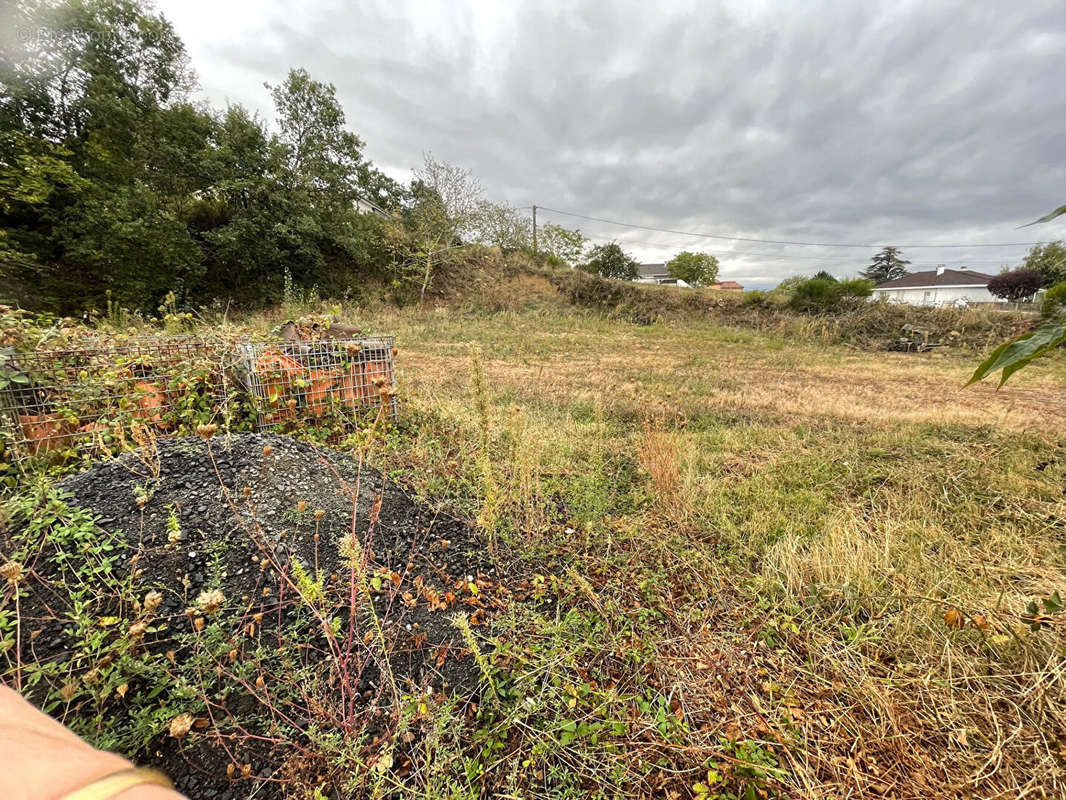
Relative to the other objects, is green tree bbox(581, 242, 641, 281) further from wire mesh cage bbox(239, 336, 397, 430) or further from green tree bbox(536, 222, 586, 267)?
wire mesh cage bbox(239, 336, 397, 430)

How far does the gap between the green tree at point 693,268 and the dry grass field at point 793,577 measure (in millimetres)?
35179

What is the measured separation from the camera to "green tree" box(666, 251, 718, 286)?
35.9m

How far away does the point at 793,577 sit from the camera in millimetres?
1766

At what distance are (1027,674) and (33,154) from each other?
18.1 metres

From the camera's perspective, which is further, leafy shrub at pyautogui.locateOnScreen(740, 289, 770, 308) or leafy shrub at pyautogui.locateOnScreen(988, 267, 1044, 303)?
leafy shrub at pyautogui.locateOnScreen(988, 267, 1044, 303)

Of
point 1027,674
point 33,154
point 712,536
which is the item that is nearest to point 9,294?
point 33,154

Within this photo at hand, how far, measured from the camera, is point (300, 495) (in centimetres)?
193

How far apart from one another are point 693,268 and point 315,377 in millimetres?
38120

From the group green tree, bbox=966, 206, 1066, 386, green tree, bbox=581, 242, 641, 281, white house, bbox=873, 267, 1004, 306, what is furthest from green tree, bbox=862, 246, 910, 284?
green tree, bbox=966, 206, 1066, 386

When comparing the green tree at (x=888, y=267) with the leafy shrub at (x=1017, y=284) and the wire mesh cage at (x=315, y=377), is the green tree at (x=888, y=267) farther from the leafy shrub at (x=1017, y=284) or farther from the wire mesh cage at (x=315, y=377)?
the wire mesh cage at (x=315, y=377)

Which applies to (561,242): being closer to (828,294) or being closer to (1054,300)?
(828,294)

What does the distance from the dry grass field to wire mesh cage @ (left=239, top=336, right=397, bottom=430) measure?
514 millimetres

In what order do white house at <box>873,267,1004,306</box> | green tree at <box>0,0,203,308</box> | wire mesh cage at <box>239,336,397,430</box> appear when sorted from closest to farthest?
wire mesh cage at <box>239,336,397,430</box>
green tree at <box>0,0,203,308</box>
white house at <box>873,267,1004,306</box>

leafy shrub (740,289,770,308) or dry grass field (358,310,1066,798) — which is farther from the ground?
leafy shrub (740,289,770,308)
